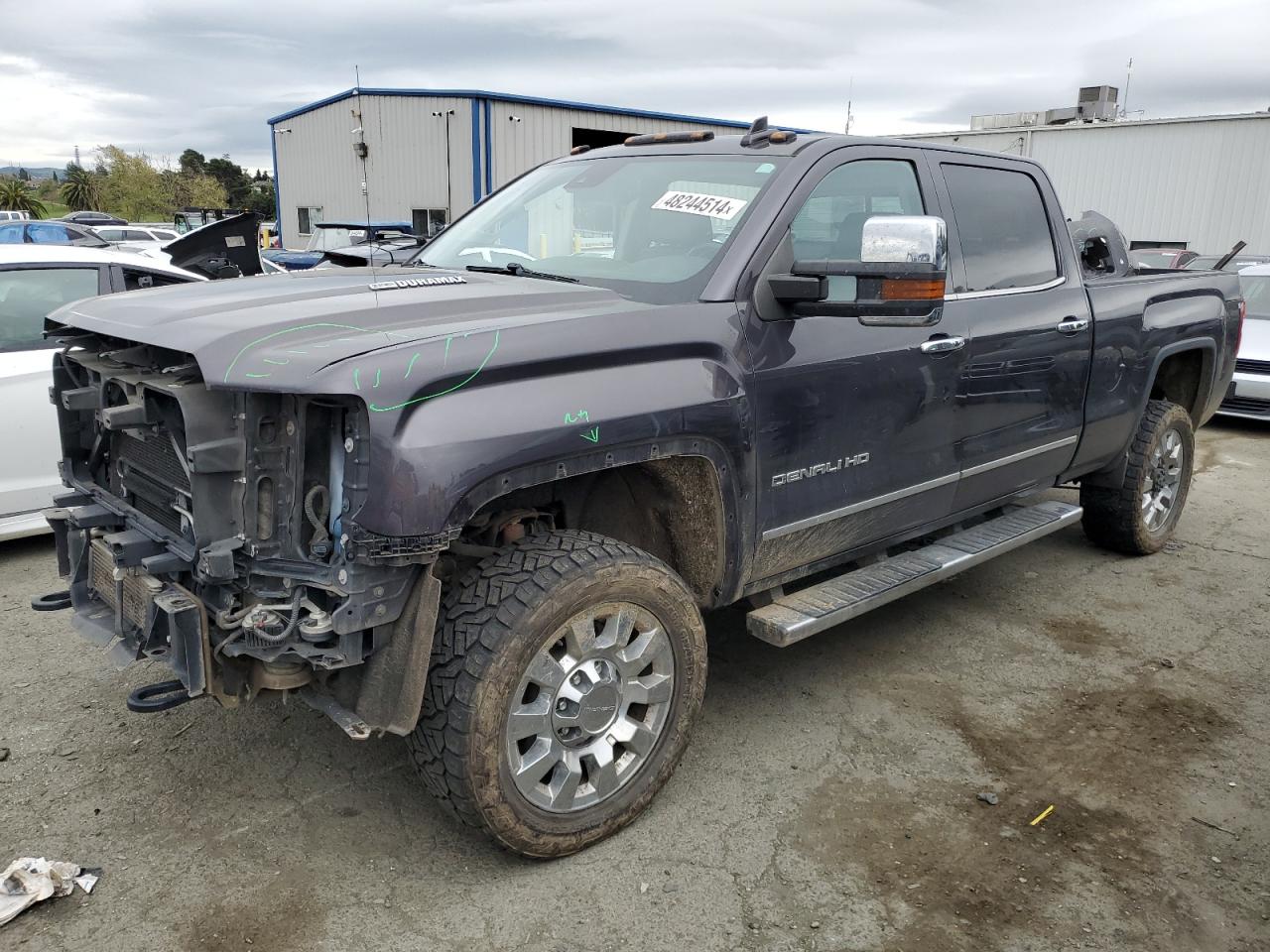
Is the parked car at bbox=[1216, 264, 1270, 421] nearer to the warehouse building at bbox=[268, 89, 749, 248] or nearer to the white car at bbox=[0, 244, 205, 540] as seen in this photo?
the white car at bbox=[0, 244, 205, 540]

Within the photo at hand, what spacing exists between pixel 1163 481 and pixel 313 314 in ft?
16.1

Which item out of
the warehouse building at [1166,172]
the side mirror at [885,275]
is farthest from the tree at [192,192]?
the side mirror at [885,275]

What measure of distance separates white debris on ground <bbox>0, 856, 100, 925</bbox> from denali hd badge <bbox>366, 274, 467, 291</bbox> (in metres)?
1.84

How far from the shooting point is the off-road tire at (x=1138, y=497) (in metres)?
5.34

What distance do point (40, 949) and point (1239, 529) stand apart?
6641mm

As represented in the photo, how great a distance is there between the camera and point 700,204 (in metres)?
3.44

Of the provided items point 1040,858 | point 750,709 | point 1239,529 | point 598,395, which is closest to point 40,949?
point 598,395

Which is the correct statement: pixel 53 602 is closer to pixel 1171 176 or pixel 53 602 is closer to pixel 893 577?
pixel 893 577

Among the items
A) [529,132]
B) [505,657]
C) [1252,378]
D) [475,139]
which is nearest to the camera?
[505,657]

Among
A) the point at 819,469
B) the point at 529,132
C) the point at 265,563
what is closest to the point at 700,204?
the point at 819,469

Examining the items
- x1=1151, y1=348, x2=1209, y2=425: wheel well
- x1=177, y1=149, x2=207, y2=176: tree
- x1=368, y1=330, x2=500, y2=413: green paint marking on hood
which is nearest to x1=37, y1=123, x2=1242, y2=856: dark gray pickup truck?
x1=368, y1=330, x2=500, y2=413: green paint marking on hood

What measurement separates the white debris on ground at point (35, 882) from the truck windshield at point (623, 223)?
228 centimetres

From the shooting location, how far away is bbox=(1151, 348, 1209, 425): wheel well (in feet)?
18.6

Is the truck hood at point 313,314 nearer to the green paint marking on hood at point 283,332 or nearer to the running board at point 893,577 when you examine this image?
the green paint marking on hood at point 283,332
